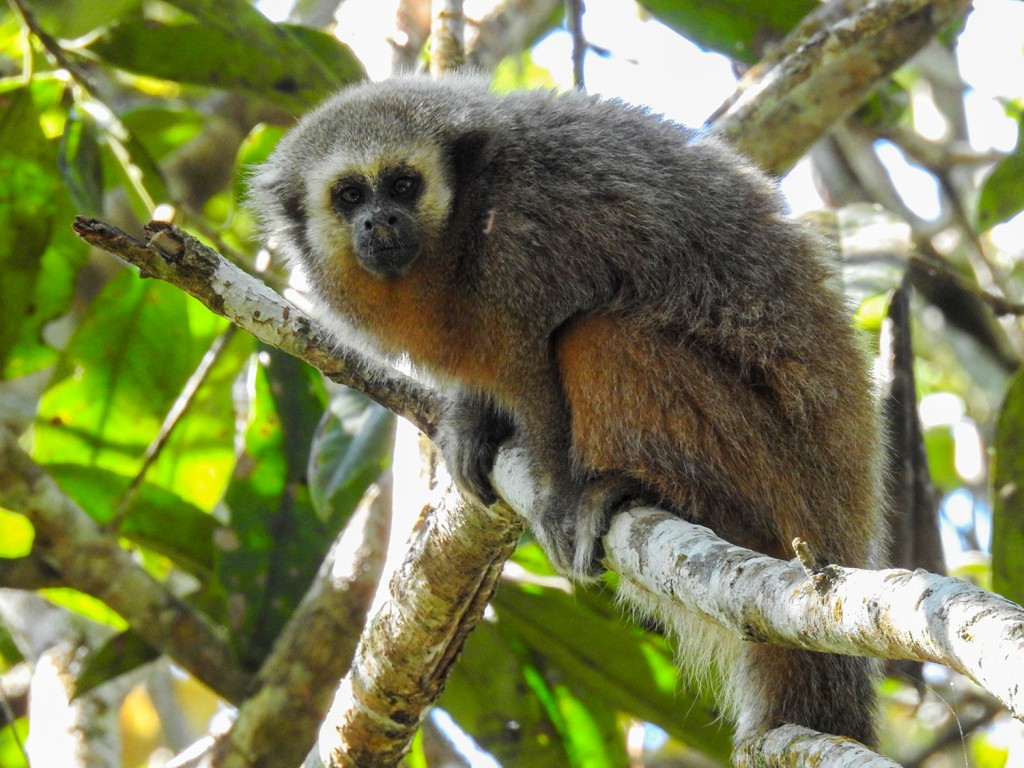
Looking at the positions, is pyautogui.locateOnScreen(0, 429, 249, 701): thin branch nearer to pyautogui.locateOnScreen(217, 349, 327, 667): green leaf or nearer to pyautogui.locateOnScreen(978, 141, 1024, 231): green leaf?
pyautogui.locateOnScreen(217, 349, 327, 667): green leaf

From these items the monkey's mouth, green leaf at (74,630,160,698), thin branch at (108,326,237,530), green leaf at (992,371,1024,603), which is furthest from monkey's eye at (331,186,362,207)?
green leaf at (992,371,1024,603)

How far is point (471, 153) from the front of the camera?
3.62 meters

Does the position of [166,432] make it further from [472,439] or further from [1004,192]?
[1004,192]

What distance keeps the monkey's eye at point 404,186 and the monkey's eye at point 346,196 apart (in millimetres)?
136

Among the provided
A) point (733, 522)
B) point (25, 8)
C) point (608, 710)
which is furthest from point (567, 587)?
point (25, 8)

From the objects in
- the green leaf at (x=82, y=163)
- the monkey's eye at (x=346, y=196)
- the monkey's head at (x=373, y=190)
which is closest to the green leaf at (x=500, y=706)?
the monkey's head at (x=373, y=190)

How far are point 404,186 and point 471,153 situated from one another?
0.25 metres

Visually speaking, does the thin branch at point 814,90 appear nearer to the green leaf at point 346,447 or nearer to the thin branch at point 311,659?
the green leaf at point 346,447

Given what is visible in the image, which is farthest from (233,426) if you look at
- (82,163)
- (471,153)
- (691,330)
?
(691,330)

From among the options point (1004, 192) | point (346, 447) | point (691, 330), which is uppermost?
point (1004, 192)

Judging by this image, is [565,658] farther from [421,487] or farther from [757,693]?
[757,693]

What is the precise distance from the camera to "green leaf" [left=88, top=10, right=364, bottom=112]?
4.54 meters

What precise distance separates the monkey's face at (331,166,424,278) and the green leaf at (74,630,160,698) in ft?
5.99

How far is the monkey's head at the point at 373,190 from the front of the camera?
3561mm
